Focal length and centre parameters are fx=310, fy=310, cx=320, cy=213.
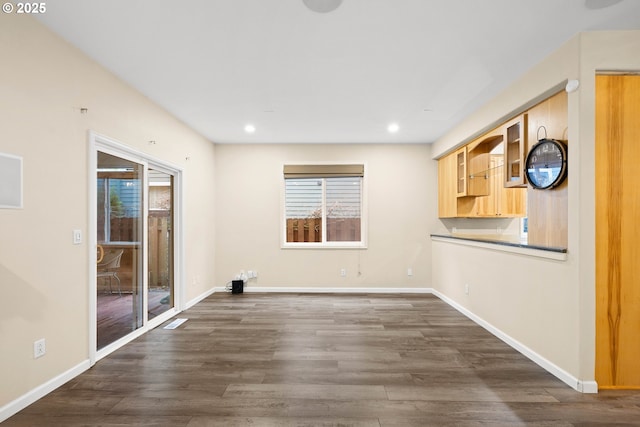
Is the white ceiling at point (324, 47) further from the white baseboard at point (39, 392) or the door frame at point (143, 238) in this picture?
the white baseboard at point (39, 392)

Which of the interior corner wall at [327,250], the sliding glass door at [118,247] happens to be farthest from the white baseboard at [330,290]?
the sliding glass door at [118,247]

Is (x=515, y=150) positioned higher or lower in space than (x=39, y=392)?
higher

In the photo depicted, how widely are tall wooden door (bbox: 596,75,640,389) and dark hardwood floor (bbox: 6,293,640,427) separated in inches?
16.7

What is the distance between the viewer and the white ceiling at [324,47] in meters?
2.01

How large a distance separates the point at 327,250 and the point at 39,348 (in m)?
3.91

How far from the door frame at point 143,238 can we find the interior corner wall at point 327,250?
1.21m

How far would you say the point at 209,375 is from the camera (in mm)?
2545

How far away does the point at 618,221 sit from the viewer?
229 centimetres

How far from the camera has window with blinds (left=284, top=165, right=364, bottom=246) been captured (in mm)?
5574

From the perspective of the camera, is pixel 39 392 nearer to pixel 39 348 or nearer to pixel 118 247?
pixel 39 348

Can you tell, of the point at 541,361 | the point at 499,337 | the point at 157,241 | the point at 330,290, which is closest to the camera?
the point at 541,361

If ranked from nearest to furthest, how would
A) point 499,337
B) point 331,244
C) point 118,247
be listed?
point 118,247, point 499,337, point 331,244

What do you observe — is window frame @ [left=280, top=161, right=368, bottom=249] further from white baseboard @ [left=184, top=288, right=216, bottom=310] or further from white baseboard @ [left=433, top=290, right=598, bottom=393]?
white baseboard @ [left=433, top=290, right=598, bottom=393]

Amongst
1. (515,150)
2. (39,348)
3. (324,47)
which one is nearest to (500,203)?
(515,150)
